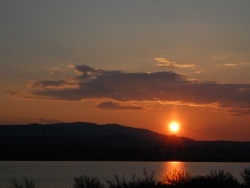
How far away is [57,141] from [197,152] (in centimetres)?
5961

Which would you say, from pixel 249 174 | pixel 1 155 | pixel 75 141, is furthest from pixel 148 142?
pixel 249 174

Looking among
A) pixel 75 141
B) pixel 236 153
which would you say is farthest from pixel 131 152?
pixel 75 141

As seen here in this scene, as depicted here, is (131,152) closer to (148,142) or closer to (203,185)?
(148,142)

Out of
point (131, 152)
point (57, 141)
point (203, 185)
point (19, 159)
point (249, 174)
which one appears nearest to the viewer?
point (203, 185)

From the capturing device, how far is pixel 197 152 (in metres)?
157

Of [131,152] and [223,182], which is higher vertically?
[131,152]

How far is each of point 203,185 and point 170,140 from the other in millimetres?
163352

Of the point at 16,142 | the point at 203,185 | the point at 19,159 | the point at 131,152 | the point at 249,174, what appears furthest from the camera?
the point at 16,142

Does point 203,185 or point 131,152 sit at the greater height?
point 131,152

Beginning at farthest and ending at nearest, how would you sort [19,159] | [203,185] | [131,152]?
[131,152] < [19,159] < [203,185]

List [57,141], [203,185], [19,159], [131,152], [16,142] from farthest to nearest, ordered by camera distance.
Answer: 1. [57,141]
2. [16,142]
3. [131,152]
4. [19,159]
5. [203,185]

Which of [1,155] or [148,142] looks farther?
[148,142]

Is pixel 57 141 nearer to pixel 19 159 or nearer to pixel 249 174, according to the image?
pixel 19 159

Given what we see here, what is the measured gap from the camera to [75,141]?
196m
